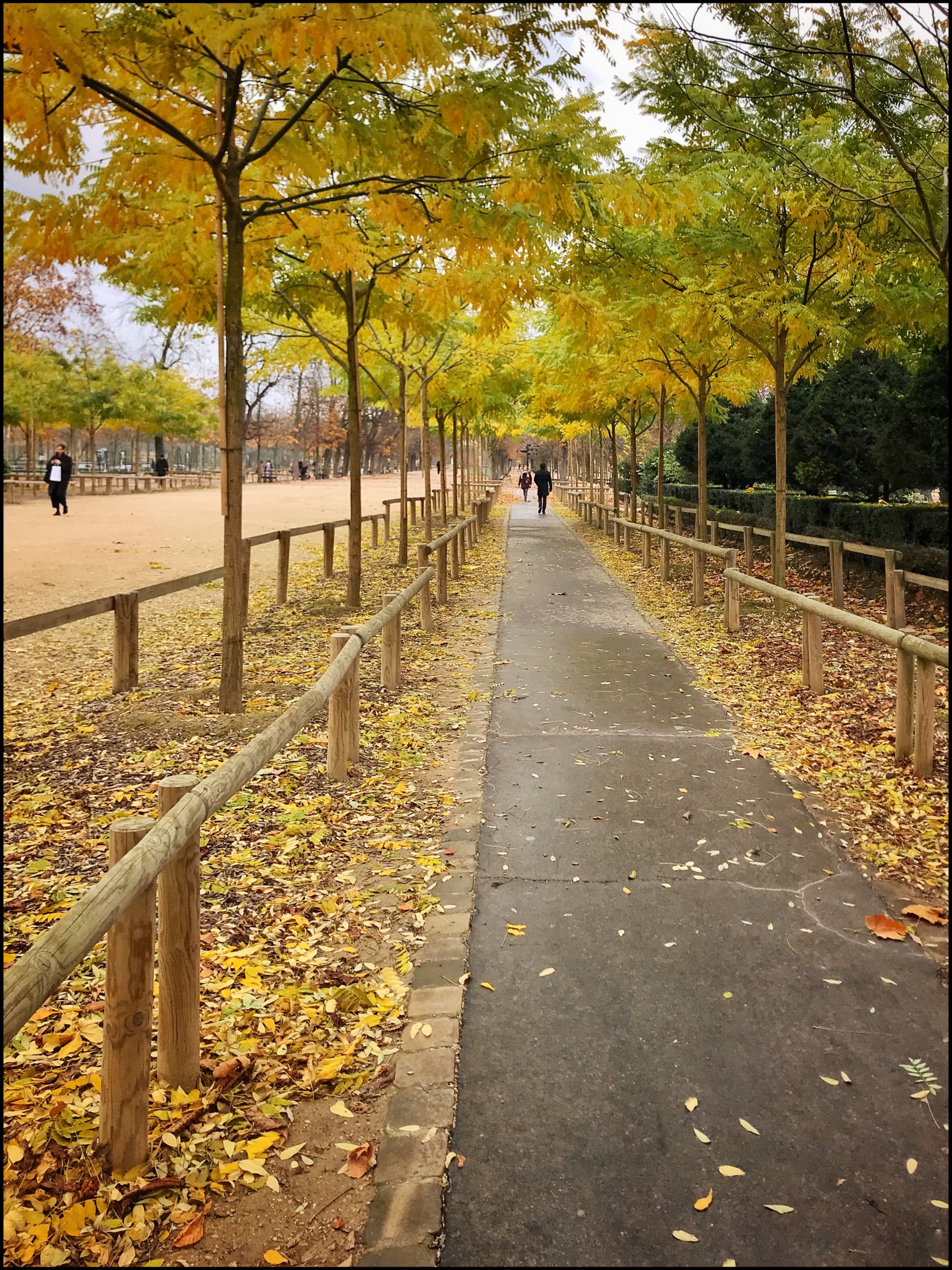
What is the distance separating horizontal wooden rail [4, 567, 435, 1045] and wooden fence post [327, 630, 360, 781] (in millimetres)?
1827

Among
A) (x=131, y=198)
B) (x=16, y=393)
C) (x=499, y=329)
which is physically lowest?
(x=499, y=329)

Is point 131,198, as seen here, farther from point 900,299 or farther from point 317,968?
point 900,299

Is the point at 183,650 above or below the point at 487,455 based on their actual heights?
below

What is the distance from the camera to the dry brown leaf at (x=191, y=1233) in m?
2.24

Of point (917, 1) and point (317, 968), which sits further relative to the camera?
point (317, 968)

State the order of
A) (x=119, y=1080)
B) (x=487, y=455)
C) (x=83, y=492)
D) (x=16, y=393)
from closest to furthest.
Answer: (x=119, y=1080)
(x=16, y=393)
(x=83, y=492)
(x=487, y=455)

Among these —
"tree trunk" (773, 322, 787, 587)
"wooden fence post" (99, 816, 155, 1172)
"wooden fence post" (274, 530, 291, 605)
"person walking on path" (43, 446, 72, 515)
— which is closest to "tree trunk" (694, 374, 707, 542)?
"tree trunk" (773, 322, 787, 587)

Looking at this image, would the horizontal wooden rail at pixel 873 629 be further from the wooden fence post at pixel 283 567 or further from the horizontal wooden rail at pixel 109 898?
the wooden fence post at pixel 283 567

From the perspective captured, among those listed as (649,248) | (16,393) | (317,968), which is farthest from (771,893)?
(16,393)

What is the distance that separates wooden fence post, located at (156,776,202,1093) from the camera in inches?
105

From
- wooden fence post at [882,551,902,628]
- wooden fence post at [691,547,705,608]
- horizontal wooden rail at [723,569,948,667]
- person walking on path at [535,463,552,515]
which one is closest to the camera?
horizontal wooden rail at [723,569,948,667]

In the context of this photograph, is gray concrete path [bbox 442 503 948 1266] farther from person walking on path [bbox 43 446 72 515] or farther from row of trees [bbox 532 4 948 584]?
person walking on path [bbox 43 446 72 515]

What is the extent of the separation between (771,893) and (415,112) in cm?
466

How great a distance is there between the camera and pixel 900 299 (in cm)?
926
